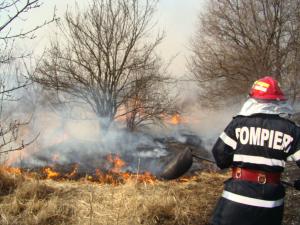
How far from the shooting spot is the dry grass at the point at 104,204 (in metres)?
5.84

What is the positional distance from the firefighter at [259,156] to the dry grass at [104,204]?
6.22 feet

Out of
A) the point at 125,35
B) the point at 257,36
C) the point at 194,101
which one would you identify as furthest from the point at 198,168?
the point at 194,101

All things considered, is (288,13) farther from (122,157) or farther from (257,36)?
(122,157)

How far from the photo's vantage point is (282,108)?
4.08 metres

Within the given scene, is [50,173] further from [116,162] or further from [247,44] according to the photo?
[247,44]

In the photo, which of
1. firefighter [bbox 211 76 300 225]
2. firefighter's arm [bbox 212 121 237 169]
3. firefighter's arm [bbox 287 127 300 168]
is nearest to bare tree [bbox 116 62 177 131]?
firefighter's arm [bbox 212 121 237 169]

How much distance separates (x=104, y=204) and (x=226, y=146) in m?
2.83

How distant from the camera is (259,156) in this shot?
13.0 feet

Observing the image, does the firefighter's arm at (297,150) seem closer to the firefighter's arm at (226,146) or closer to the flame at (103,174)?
the firefighter's arm at (226,146)

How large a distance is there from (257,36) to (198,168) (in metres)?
6.61

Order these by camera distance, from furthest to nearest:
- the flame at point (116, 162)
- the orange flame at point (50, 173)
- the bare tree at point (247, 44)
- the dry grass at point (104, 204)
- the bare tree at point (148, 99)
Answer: the bare tree at point (247, 44) → the bare tree at point (148, 99) → the flame at point (116, 162) → the orange flame at point (50, 173) → the dry grass at point (104, 204)

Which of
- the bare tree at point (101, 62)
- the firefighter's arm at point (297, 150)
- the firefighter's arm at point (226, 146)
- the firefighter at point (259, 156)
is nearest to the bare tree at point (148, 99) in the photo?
the bare tree at point (101, 62)

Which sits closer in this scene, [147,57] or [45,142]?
[147,57]

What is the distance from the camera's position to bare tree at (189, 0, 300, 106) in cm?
1544
